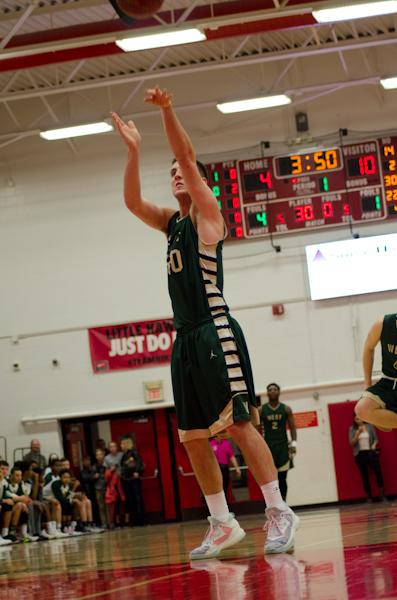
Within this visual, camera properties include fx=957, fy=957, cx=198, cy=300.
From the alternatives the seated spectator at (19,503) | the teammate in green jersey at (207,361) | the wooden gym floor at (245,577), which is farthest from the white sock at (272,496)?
the seated spectator at (19,503)

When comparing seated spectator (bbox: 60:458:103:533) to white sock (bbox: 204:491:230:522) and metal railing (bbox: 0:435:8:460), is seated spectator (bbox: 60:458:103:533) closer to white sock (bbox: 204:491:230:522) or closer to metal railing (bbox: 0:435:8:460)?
metal railing (bbox: 0:435:8:460)

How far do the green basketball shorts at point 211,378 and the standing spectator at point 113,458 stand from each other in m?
16.4

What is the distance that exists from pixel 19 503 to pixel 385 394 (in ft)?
34.8

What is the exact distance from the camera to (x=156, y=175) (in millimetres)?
21844

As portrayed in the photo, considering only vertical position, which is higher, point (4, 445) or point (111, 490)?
point (4, 445)

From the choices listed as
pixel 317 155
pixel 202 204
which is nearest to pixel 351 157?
pixel 317 155

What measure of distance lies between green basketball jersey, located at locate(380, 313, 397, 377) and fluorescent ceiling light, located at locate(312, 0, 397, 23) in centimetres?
806

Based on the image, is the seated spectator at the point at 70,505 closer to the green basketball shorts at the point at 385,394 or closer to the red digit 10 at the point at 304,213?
the red digit 10 at the point at 304,213

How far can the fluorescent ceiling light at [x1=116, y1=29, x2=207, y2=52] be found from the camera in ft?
49.2

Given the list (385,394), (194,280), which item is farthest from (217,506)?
(385,394)

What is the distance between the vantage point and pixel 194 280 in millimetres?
4992

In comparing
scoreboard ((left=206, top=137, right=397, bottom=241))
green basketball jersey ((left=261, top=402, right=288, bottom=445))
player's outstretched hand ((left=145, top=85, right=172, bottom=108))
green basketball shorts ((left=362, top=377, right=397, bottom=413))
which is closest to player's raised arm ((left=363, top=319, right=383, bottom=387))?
green basketball shorts ((left=362, top=377, right=397, bottom=413))

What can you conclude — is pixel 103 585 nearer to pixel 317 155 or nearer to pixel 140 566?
pixel 140 566

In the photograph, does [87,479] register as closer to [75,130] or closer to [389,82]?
[75,130]
